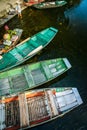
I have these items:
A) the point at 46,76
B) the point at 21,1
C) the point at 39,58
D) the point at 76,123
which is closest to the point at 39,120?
the point at 76,123

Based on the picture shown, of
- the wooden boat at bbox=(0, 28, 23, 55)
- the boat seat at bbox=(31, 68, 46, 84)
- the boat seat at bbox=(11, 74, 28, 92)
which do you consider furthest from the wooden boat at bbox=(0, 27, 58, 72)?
the boat seat at bbox=(31, 68, 46, 84)

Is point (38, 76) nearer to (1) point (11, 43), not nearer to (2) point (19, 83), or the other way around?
(2) point (19, 83)

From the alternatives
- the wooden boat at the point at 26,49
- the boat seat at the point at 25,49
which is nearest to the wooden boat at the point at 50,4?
the wooden boat at the point at 26,49

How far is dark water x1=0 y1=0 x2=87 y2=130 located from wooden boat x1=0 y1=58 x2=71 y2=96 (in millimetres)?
943

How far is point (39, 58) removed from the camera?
23438mm

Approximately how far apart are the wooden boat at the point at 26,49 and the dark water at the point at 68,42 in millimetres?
828

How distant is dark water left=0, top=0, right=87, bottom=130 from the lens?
17.6m

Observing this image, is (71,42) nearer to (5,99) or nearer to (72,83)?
(72,83)

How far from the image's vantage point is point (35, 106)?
17.6 meters

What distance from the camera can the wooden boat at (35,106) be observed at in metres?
16.4

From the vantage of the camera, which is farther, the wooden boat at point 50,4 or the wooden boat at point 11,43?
the wooden boat at point 50,4

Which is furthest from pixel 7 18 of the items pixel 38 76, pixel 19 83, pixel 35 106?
pixel 35 106

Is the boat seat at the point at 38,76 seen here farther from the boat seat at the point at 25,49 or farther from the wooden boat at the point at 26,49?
the boat seat at the point at 25,49

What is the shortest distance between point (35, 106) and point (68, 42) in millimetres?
9999
